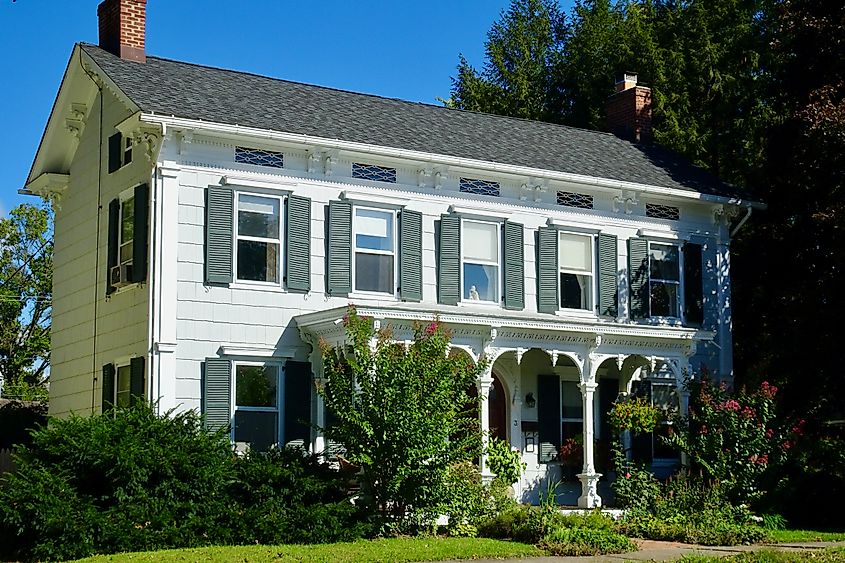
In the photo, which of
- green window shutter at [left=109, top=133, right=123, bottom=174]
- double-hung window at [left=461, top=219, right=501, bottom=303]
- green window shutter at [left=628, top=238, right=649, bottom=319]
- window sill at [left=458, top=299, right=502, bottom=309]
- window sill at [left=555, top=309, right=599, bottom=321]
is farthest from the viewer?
green window shutter at [left=628, top=238, right=649, bottom=319]

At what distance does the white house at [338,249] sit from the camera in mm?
20625

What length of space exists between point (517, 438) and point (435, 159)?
5932mm

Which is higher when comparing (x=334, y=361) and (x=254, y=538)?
(x=334, y=361)

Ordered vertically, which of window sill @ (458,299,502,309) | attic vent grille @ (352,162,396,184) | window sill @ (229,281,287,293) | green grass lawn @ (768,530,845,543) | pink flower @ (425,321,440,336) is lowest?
green grass lawn @ (768,530,845,543)

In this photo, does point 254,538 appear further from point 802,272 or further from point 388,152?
point 802,272

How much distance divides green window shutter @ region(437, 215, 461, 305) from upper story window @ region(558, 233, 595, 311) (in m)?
2.55

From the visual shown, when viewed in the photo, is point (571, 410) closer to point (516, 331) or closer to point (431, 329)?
point (516, 331)

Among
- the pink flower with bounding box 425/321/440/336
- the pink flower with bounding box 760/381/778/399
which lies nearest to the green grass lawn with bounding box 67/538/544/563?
the pink flower with bounding box 425/321/440/336

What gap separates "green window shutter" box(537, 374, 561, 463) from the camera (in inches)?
967

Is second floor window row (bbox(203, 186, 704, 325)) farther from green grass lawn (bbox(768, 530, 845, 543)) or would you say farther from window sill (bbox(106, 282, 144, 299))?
green grass lawn (bbox(768, 530, 845, 543))

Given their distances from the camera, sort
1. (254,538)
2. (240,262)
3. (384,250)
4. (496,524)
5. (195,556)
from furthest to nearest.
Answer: (384,250) < (240,262) < (496,524) < (254,538) < (195,556)

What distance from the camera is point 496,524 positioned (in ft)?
62.6

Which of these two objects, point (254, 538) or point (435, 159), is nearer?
point (254, 538)

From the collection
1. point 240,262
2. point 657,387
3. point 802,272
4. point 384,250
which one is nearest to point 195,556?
point 240,262
